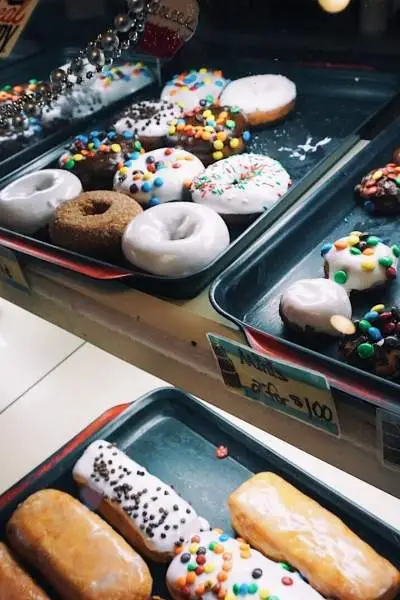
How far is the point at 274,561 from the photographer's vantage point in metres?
1.47

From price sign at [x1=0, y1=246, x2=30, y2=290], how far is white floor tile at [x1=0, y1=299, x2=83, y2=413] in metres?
0.60

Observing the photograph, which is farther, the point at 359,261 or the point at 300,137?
the point at 300,137

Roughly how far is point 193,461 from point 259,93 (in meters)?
1.13

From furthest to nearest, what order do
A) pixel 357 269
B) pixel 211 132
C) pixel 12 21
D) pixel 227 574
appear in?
pixel 211 132 → pixel 12 21 → pixel 227 574 → pixel 357 269

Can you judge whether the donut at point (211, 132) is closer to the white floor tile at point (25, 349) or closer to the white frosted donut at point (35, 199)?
the white frosted donut at point (35, 199)

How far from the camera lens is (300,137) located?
6.40 feet

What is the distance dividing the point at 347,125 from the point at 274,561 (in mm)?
1206

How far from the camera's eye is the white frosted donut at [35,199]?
1.72 metres

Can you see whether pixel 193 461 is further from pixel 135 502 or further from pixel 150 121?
pixel 150 121

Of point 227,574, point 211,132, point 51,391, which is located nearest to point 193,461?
point 227,574

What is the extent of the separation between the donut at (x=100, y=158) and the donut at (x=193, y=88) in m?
0.27

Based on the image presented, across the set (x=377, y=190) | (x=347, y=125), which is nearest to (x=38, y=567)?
(x=377, y=190)

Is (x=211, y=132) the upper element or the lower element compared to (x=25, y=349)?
upper

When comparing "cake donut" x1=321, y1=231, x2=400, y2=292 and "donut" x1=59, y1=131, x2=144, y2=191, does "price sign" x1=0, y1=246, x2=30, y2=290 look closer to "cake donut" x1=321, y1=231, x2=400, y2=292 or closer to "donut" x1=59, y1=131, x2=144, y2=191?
"donut" x1=59, y1=131, x2=144, y2=191
